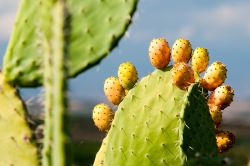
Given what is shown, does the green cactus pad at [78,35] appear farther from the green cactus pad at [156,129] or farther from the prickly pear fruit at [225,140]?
the prickly pear fruit at [225,140]

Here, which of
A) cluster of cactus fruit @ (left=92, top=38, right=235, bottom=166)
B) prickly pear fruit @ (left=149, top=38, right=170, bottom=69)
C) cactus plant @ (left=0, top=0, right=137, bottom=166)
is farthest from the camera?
prickly pear fruit @ (left=149, top=38, right=170, bottom=69)

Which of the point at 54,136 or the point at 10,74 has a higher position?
the point at 10,74

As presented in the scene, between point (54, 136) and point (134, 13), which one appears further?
point (134, 13)

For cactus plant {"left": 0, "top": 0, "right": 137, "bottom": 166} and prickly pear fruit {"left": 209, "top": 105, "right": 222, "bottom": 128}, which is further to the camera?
prickly pear fruit {"left": 209, "top": 105, "right": 222, "bottom": 128}

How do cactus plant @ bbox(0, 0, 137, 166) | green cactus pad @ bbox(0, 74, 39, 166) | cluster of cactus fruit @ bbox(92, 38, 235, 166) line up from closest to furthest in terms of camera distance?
cactus plant @ bbox(0, 0, 137, 166)
green cactus pad @ bbox(0, 74, 39, 166)
cluster of cactus fruit @ bbox(92, 38, 235, 166)

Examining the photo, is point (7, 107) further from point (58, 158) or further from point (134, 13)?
point (58, 158)

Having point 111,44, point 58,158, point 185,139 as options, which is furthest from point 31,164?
point 58,158

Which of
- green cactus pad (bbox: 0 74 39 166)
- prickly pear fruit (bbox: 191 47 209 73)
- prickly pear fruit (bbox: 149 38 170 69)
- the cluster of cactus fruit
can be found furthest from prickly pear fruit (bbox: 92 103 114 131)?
green cactus pad (bbox: 0 74 39 166)

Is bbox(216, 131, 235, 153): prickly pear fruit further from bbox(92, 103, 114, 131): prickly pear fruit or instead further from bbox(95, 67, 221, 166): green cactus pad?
bbox(92, 103, 114, 131): prickly pear fruit

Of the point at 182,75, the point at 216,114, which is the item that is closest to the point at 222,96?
the point at 216,114
